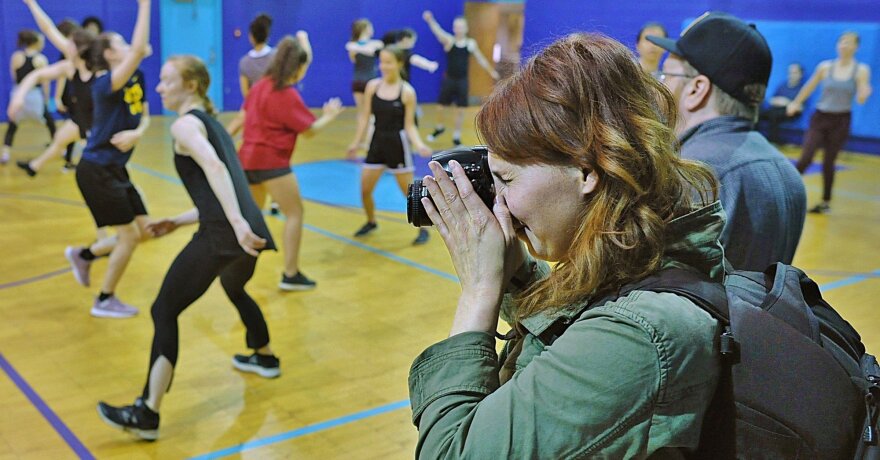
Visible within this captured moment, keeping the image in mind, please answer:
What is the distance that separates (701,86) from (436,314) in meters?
3.37

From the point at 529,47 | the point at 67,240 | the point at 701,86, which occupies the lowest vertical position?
the point at 67,240

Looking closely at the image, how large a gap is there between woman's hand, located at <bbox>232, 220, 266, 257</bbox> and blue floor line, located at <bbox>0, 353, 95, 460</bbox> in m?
1.18

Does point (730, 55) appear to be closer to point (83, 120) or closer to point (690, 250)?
point (690, 250)

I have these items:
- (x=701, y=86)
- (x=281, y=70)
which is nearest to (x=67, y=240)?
(x=281, y=70)

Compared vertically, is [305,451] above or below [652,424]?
below

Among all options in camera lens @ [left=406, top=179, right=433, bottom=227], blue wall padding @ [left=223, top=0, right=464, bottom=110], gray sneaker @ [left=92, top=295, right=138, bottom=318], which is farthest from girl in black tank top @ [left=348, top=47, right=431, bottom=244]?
blue wall padding @ [left=223, top=0, right=464, bottom=110]

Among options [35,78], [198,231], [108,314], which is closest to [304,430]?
[198,231]

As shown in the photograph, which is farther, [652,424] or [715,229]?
[715,229]

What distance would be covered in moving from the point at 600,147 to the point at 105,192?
4985 mm

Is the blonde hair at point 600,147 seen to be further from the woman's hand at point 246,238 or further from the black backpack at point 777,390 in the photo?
the woman's hand at point 246,238

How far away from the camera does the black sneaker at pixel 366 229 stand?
814 centimetres

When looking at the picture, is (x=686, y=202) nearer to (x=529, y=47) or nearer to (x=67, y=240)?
(x=529, y=47)

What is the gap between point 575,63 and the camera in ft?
4.41

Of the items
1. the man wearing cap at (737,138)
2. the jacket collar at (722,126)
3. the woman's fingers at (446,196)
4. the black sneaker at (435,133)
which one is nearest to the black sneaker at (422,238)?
the man wearing cap at (737,138)
